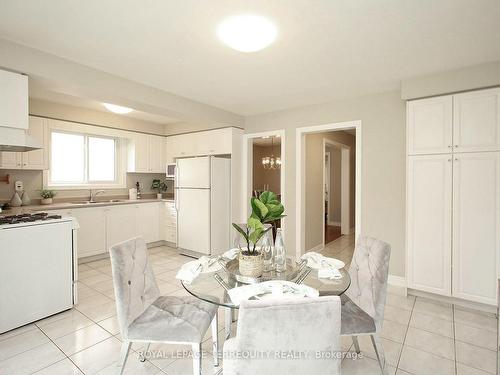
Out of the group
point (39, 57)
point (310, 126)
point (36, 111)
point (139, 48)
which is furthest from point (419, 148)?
point (36, 111)

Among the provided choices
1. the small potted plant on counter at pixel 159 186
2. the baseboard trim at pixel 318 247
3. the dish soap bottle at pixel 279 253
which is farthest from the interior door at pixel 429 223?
the small potted plant on counter at pixel 159 186

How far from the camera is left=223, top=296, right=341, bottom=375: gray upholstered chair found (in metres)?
0.96

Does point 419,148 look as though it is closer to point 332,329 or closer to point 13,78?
point 332,329

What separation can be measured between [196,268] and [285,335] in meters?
0.99

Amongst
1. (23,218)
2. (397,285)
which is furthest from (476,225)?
(23,218)

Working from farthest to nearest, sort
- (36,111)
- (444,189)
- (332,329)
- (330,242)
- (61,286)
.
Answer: (330,242) → (36,111) → (444,189) → (61,286) → (332,329)

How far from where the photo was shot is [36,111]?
388 cm

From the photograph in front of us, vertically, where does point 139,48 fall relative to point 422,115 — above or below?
above

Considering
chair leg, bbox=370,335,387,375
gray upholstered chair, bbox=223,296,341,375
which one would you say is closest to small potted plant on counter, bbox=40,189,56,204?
gray upholstered chair, bbox=223,296,341,375

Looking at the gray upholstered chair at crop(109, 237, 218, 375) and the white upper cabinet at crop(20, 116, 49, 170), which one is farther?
the white upper cabinet at crop(20, 116, 49, 170)

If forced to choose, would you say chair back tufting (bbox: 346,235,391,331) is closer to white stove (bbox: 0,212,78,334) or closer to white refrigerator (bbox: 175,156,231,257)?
white stove (bbox: 0,212,78,334)

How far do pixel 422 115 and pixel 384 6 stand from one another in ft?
5.27

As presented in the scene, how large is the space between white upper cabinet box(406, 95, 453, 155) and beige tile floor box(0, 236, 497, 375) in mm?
1684

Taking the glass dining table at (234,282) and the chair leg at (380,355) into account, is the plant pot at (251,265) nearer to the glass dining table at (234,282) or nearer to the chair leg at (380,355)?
the glass dining table at (234,282)
